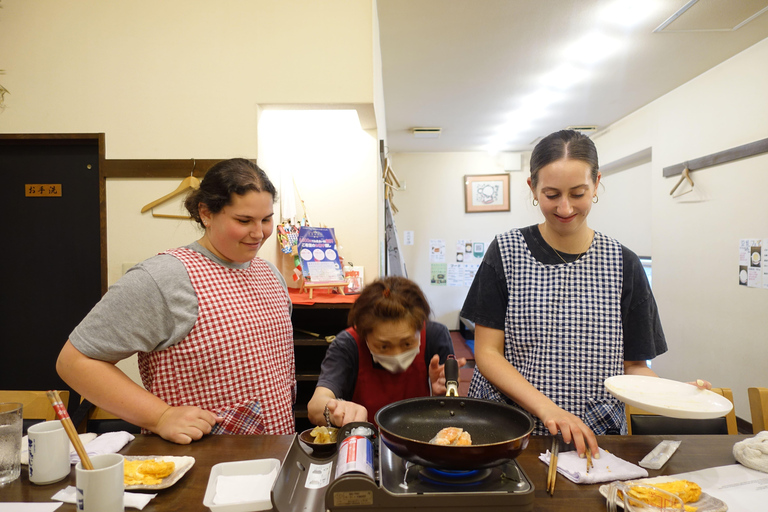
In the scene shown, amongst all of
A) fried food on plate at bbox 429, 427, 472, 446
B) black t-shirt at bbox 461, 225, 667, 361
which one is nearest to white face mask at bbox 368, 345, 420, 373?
black t-shirt at bbox 461, 225, 667, 361

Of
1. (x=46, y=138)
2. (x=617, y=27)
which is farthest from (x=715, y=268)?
(x=46, y=138)

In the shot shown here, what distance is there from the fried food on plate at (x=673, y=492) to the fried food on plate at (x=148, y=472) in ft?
3.26

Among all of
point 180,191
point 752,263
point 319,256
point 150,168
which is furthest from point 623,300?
point 752,263

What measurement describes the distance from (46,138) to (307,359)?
2026 millimetres

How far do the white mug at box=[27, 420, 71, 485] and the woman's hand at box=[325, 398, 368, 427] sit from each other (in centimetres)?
67

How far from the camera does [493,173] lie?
25.4 ft

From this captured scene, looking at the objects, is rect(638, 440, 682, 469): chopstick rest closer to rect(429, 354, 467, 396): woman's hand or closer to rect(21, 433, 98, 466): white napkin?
rect(429, 354, 467, 396): woman's hand

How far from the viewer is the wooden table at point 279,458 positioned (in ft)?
3.20

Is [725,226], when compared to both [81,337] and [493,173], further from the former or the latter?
[81,337]

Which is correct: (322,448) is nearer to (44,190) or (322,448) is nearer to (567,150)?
(567,150)

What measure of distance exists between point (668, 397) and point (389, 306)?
0.82 meters

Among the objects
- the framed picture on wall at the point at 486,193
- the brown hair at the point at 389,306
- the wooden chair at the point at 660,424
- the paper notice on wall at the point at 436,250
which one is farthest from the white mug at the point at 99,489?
the framed picture on wall at the point at 486,193

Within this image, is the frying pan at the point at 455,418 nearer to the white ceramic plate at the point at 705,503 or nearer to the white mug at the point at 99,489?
the white ceramic plate at the point at 705,503

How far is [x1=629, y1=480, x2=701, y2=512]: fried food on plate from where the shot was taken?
2.91ft
